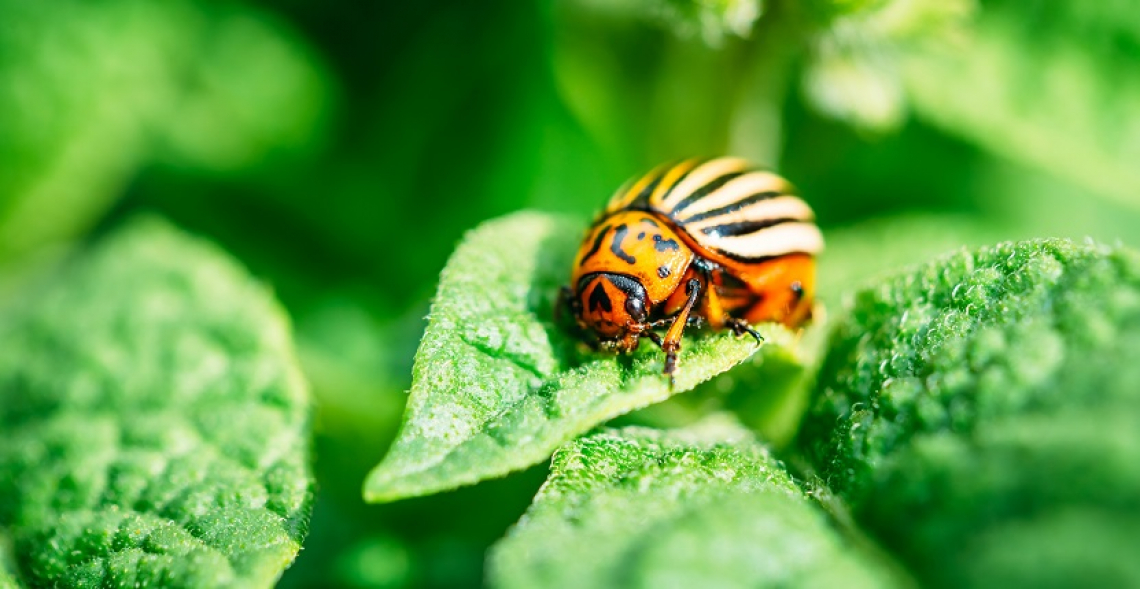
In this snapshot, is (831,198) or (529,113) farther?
(831,198)

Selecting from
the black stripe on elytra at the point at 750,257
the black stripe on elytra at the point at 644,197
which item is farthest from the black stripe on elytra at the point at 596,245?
the black stripe on elytra at the point at 750,257

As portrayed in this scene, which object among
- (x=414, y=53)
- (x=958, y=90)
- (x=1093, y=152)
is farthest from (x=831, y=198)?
(x=414, y=53)

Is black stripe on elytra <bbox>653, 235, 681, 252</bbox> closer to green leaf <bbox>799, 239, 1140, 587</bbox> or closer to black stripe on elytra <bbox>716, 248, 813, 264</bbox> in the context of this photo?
black stripe on elytra <bbox>716, 248, 813, 264</bbox>

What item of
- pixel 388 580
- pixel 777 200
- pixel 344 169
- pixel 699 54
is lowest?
pixel 388 580

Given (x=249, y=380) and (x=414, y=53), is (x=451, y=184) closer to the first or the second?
(x=414, y=53)

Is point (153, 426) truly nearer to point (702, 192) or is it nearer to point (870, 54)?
point (702, 192)

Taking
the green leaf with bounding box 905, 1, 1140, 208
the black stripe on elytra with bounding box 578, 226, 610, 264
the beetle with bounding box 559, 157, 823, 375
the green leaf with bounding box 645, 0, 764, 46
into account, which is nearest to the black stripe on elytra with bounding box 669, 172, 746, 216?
the beetle with bounding box 559, 157, 823, 375

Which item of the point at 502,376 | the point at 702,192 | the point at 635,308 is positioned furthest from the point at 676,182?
the point at 502,376
